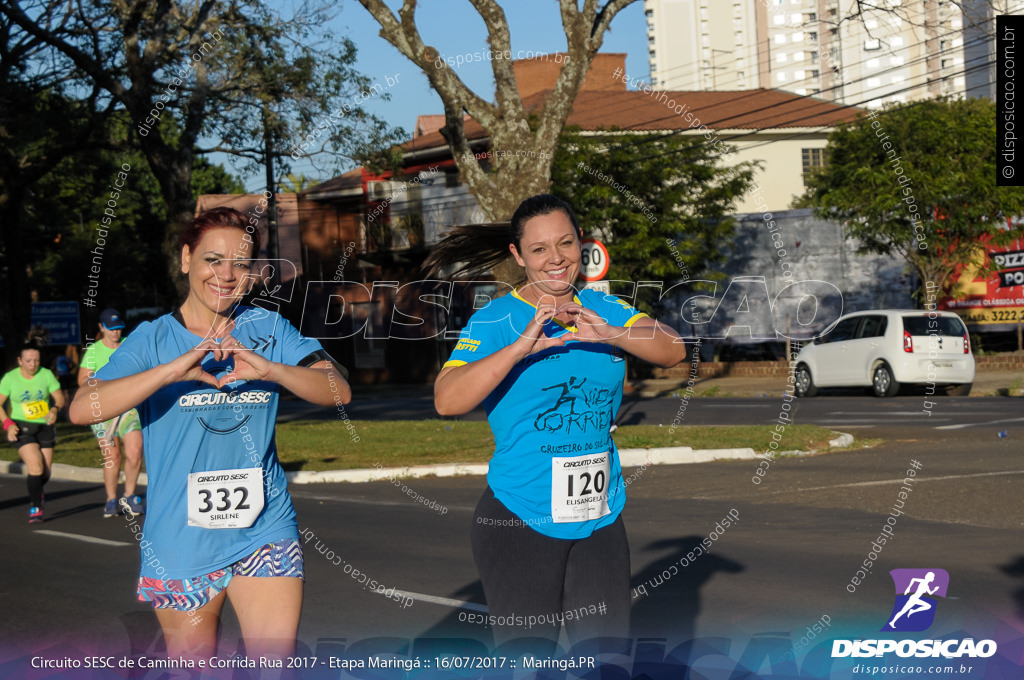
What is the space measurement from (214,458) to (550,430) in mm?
1069

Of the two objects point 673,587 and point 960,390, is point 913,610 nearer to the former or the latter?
point 673,587

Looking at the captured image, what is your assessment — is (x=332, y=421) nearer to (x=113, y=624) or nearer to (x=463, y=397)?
(x=113, y=624)

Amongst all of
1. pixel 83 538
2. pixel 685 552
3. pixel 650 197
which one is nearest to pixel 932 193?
pixel 650 197

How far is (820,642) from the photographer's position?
512cm

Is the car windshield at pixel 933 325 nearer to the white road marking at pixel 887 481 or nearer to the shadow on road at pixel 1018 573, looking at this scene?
the white road marking at pixel 887 481

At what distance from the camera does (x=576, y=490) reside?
3.37m

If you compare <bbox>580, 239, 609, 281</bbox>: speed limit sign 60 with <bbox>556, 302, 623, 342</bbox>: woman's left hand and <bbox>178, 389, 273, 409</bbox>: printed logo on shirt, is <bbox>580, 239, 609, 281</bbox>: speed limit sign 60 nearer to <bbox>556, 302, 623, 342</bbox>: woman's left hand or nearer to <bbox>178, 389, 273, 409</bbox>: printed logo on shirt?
<bbox>178, 389, 273, 409</bbox>: printed logo on shirt

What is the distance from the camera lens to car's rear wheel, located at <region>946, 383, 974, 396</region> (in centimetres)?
2221

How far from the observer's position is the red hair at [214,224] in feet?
11.6

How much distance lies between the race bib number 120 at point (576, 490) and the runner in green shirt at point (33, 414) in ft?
30.0

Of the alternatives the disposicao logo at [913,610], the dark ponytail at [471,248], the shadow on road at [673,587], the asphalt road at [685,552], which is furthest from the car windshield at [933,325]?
the dark ponytail at [471,248]

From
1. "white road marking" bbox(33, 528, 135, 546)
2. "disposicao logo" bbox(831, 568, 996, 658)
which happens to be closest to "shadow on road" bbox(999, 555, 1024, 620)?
"disposicao logo" bbox(831, 568, 996, 658)

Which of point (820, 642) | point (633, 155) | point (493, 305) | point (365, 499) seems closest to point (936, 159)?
point (633, 155)

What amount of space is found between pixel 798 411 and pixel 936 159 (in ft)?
28.1
